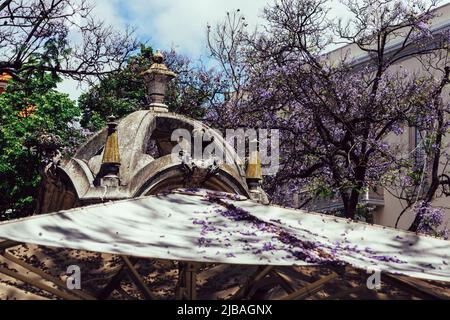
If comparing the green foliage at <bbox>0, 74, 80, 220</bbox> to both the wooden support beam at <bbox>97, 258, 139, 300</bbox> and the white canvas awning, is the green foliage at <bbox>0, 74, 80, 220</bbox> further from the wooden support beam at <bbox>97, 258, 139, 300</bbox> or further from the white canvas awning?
the white canvas awning

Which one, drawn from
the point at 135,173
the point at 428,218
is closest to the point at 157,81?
the point at 135,173

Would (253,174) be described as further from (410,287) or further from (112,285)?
(410,287)

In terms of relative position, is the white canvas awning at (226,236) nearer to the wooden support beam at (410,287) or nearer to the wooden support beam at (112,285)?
the wooden support beam at (410,287)

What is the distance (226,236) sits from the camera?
5.34 metres

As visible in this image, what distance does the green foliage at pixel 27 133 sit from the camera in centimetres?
2066

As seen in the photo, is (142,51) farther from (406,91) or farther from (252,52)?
(406,91)

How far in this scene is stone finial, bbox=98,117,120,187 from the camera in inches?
359

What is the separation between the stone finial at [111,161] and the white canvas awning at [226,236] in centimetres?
262

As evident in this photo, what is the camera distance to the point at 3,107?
22203mm

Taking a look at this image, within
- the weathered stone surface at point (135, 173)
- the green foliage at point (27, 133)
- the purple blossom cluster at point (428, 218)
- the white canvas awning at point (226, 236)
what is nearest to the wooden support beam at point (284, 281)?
the white canvas awning at point (226, 236)

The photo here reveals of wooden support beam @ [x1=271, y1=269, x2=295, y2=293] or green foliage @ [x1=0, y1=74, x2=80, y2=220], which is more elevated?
green foliage @ [x1=0, y1=74, x2=80, y2=220]

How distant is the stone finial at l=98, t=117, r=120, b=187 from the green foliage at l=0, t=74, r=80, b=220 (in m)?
10.7

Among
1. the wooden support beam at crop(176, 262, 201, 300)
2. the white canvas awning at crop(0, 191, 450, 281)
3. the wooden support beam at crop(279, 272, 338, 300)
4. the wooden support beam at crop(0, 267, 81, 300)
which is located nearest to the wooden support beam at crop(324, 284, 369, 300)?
the wooden support beam at crop(279, 272, 338, 300)

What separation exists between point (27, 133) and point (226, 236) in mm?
17394
